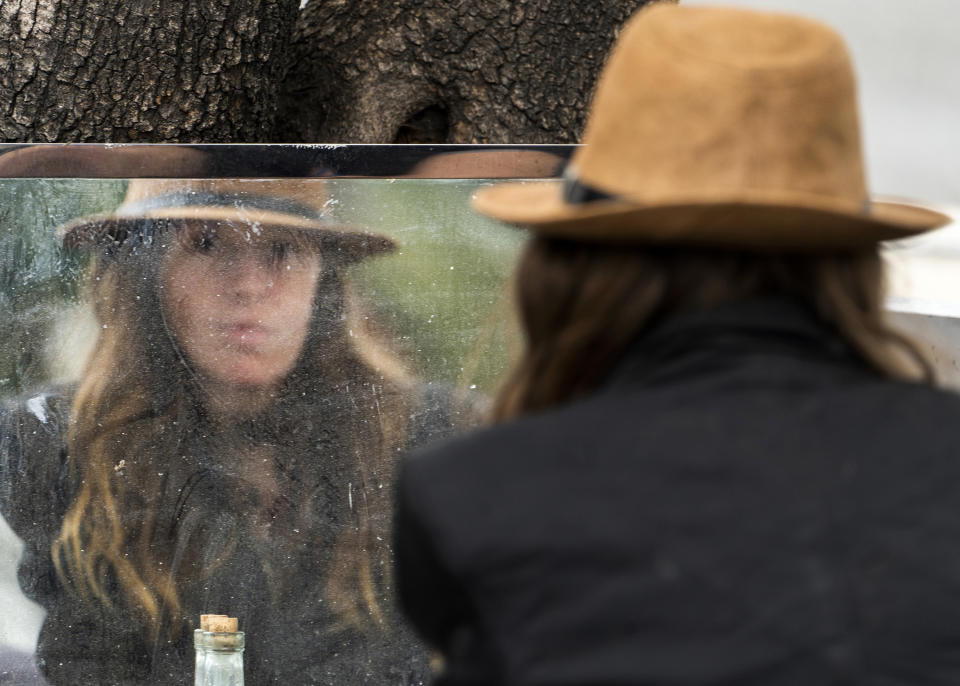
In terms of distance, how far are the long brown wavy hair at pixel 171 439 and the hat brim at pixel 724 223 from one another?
159 cm

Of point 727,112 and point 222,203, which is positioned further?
point 222,203

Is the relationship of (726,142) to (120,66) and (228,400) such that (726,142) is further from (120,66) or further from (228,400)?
(120,66)

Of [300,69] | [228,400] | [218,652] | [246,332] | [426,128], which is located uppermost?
[300,69]

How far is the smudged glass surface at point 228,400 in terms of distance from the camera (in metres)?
2.65

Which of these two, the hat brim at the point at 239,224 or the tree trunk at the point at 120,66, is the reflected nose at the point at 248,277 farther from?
the tree trunk at the point at 120,66

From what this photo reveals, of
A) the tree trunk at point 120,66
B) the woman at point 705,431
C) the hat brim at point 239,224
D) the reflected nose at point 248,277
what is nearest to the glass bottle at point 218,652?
the reflected nose at point 248,277

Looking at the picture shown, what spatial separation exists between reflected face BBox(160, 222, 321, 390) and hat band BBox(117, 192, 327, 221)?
0.15 feet

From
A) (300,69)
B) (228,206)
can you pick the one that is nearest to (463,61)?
(300,69)

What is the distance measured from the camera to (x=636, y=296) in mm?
1064

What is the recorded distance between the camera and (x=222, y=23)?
2916 millimetres

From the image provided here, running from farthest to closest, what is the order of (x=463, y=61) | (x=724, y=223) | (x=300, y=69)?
(x=300, y=69), (x=463, y=61), (x=724, y=223)

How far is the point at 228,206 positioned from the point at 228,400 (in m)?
0.42

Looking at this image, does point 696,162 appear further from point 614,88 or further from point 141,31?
point 141,31

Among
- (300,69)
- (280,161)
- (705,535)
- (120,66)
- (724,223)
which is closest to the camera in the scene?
(705,535)
